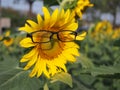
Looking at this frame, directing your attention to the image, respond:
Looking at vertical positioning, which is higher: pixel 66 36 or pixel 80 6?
pixel 80 6

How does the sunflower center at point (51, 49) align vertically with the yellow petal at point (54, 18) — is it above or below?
below

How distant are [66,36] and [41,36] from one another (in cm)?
11

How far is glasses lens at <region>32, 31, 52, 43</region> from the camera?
1.87 meters

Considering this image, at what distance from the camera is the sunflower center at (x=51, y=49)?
6.31 ft

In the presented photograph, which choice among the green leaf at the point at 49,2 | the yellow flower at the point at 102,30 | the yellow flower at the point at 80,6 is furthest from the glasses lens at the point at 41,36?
the yellow flower at the point at 102,30

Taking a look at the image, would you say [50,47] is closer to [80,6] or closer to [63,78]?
[63,78]

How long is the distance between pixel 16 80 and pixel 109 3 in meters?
25.1

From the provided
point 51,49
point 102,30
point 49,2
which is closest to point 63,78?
point 51,49

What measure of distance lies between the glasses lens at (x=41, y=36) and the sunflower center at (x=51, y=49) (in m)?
0.02

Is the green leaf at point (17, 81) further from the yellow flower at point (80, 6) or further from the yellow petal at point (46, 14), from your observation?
the yellow flower at point (80, 6)

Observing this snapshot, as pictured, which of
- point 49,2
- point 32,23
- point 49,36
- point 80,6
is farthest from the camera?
point 80,6

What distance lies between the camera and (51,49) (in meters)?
1.95

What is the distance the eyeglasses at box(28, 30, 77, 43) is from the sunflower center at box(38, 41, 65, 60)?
0.02 metres

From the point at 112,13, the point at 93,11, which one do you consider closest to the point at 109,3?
the point at 112,13
